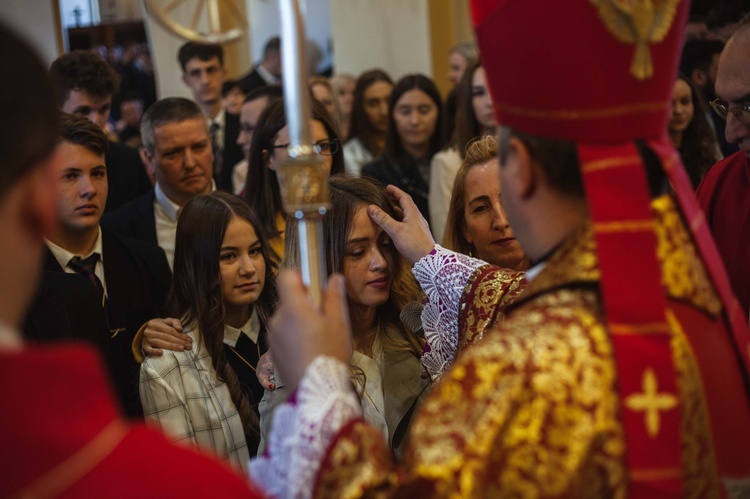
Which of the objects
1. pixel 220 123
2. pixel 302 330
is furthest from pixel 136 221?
pixel 302 330

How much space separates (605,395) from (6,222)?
0.99m

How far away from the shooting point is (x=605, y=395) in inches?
66.8

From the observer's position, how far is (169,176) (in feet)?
16.2

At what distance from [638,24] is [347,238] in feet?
5.49

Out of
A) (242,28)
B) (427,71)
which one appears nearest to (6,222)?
(242,28)

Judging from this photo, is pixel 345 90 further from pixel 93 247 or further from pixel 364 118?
pixel 93 247

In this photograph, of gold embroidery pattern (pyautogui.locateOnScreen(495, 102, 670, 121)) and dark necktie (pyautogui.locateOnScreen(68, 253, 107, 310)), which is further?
dark necktie (pyautogui.locateOnScreen(68, 253, 107, 310))

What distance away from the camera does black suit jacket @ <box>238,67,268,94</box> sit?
29.6 feet

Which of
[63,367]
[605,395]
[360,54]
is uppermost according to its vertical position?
[360,54]

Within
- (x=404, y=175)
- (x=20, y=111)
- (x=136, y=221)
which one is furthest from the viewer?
(x=404, y=175)

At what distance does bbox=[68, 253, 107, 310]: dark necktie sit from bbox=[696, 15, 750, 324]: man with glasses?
2299mm

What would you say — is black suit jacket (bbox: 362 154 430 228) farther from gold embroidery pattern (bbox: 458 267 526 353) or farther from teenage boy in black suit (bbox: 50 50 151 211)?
gold embroidery pattern (bbox: 458 267 526 353)

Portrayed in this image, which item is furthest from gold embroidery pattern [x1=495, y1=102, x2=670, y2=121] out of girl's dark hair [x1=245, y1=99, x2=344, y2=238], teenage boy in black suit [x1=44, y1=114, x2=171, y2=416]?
girl's dark hair [x1=245, y1=99, x2=344, y2=238]

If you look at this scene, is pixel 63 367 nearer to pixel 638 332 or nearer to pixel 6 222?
pixel 6 222
